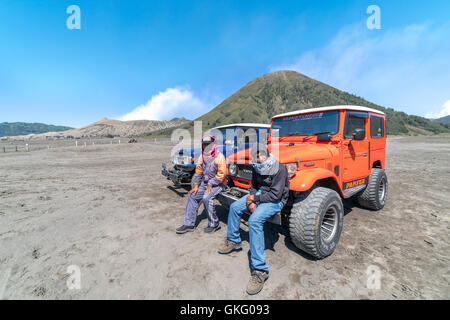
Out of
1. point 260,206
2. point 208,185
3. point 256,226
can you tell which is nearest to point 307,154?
point 260,206

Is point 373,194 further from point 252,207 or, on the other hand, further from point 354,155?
point 252,207

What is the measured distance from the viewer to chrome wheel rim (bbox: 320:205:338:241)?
10.3 feet

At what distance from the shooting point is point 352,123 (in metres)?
3.91

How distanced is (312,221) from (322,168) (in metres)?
1.02

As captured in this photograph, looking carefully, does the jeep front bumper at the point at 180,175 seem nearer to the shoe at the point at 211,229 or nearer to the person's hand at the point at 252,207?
the shoe at the point at 211,229

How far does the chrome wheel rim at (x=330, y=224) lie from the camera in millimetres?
3135

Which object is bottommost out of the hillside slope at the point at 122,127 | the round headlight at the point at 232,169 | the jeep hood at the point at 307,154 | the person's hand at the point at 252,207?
the person's hand at the point at 252,207

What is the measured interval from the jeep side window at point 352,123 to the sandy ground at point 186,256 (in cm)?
198

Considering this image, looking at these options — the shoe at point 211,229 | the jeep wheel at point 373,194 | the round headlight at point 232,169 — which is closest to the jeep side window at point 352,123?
the jeep wheel at point 373,194

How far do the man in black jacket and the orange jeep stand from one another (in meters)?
0.22

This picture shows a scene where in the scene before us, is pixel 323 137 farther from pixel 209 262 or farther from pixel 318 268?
pixel 209 262

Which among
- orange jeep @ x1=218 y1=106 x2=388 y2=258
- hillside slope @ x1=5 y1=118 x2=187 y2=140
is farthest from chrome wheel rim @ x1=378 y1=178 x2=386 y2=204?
hillside slope @ x1=5 y1=118 x2=187 y2=140

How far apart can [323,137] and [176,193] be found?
478cm

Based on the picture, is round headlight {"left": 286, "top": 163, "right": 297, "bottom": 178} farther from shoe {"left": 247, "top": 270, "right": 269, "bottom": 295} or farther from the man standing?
shoe {"left": 247, "top": 270, "right": 269, "bottom": 295}
